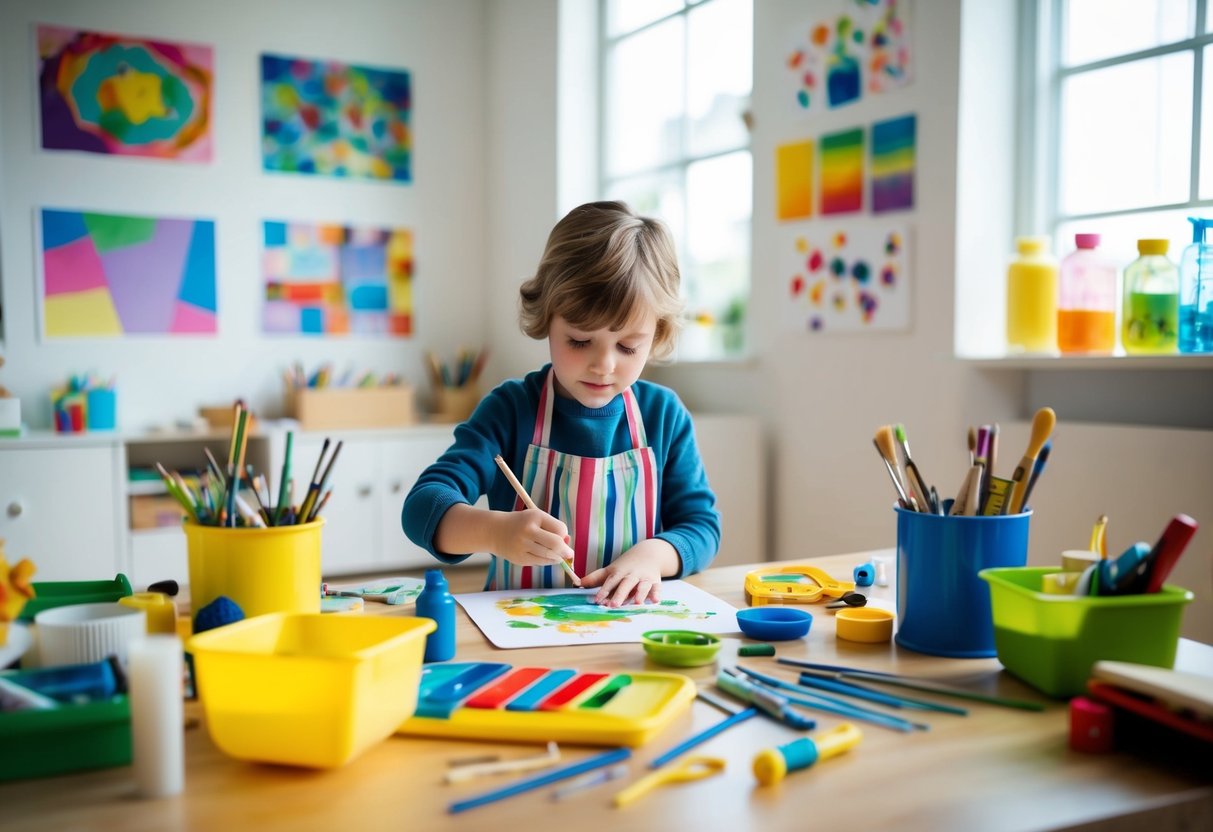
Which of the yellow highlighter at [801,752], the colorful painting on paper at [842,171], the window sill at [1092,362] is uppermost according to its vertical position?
the colorful painting on paper at [842,171]

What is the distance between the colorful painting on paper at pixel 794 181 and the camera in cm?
286

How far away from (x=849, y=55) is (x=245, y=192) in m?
2.38

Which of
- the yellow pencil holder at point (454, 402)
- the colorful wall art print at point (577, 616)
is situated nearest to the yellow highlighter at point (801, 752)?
the colorful wall art print at point (577, 616)

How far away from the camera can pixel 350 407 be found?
3.81m

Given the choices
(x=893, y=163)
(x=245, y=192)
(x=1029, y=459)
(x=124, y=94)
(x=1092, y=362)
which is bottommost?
(x=1029, y=459)

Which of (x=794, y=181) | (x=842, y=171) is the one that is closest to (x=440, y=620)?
(x=842, y=171)

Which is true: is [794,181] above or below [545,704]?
above

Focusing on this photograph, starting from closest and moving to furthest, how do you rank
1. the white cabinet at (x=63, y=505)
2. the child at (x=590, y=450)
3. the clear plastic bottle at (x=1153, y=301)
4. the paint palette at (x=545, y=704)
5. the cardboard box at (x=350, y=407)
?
the paint palette at (x=545, y=704)
the child at (x=590, y=450)
the clear plastic bottle at (x=1153, y=301)
the white cabinet at (x=63, y=505)
the cardboard box at (x=350, y=407)

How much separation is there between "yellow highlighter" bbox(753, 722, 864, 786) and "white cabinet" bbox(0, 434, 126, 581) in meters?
2.89

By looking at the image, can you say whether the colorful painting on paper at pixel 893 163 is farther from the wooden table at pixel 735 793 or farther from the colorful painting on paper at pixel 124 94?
the colorful painting on paper at pixel 124 94

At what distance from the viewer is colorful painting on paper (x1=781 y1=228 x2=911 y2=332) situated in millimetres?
2578

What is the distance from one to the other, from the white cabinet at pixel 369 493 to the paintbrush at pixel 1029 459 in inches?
110

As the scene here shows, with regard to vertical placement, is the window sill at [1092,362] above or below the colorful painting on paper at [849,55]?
below

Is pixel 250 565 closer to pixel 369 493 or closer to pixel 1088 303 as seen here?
pixel 1088 303
